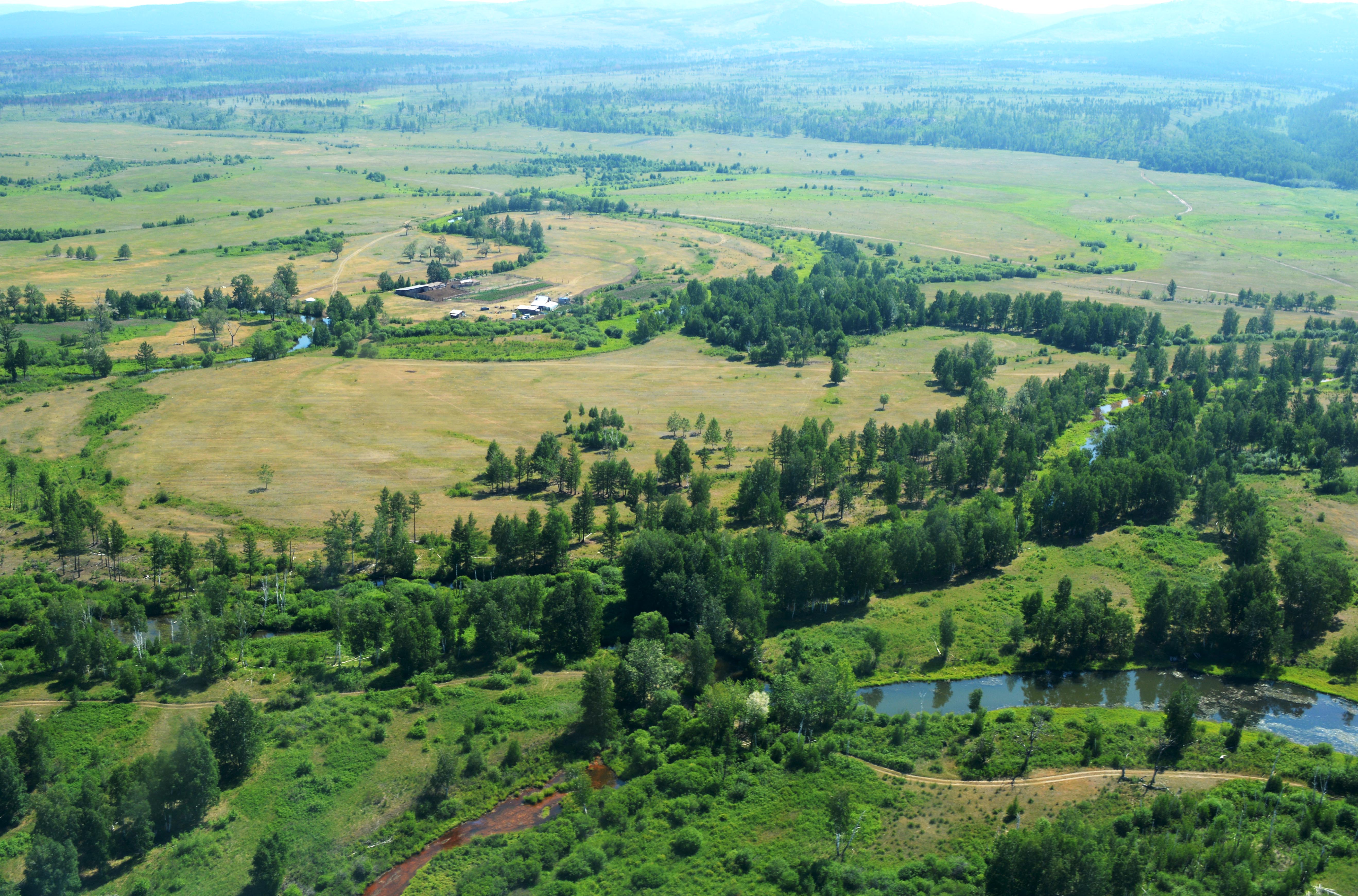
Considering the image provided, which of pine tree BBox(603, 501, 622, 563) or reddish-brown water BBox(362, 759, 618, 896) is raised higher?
pine tree BBox(603, 501, 622, 563)

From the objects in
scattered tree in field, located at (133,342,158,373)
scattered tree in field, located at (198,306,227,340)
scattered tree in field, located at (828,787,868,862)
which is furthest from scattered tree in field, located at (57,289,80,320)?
scattered tree in field, located at (828,787,868,862)

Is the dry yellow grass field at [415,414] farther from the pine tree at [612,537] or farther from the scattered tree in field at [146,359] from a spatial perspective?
the pine tree at [612,537]

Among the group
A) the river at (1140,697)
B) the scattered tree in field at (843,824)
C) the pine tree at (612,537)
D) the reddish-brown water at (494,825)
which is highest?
the pine tree at (612,537)

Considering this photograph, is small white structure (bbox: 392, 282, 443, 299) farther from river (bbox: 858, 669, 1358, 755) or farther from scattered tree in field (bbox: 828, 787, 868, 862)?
scattered tree in field (bbox: 828, 787, 868, 862)

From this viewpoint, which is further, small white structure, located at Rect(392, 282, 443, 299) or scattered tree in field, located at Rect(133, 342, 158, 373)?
small white structure, located at Rect(392, 282, 443, 299)

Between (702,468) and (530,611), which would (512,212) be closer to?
(702,468)

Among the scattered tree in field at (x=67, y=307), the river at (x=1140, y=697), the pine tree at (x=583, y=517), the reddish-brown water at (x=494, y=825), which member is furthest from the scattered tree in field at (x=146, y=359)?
the river at (x=1140, y=697)

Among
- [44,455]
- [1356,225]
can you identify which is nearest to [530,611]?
[44,455]
